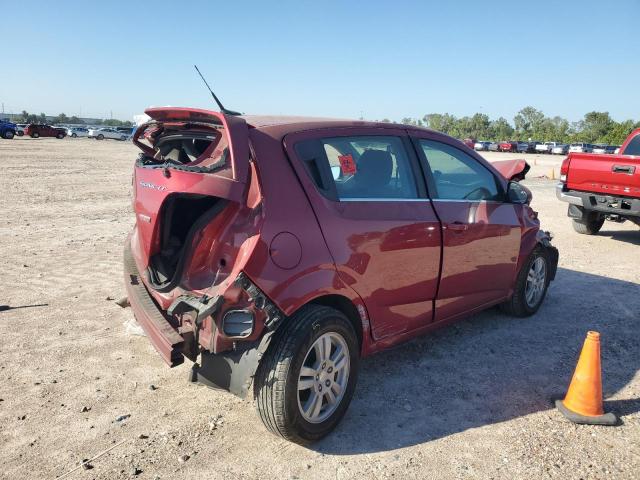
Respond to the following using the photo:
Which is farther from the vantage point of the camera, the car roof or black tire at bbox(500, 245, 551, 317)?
black tire at bbox(500, 245, 551, 317)

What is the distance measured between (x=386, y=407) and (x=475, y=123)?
133 metres

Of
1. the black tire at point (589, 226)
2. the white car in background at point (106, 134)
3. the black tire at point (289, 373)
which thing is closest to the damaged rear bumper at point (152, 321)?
the black tire at point (289, 373)

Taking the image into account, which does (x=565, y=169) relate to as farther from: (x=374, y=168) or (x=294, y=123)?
(x=294, y=123)

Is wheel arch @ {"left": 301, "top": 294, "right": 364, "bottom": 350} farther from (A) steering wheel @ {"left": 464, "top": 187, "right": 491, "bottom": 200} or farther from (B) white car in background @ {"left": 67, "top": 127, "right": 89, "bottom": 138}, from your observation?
(B) white car in background @ {"left": 67, "top": 127, "right": 89, "bottom": 138}

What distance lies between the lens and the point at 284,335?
Result: 2.92m

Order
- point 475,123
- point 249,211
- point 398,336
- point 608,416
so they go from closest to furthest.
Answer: point 249,211
point 608,416
point 398,336
point 475,123

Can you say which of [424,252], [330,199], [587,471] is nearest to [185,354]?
[330,199]

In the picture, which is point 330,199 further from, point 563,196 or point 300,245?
point 563,196

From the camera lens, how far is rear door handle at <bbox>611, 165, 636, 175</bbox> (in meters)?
8.41

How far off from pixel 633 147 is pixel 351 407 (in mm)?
9476

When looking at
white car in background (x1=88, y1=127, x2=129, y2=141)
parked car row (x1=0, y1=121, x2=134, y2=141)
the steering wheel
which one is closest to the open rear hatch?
the steering wheel

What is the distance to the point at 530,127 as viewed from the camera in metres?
120

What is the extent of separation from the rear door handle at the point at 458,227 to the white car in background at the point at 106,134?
6656 cm

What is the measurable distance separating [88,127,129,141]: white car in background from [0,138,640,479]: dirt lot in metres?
63.6
